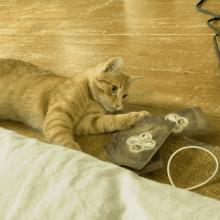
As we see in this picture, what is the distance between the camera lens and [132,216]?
31 cm

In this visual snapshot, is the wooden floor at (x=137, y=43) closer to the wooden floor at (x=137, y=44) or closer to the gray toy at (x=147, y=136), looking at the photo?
the wooden floor at (x=137, y=44)

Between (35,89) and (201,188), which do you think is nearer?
(201,188)

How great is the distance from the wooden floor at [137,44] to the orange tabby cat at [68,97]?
0.08 meters

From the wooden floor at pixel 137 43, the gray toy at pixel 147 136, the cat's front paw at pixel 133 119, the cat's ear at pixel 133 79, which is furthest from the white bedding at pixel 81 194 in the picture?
the cat's ear at pixel 133 79

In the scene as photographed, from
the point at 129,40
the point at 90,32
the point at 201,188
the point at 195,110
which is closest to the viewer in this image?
the point at 201,188

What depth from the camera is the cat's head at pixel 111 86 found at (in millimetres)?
1245

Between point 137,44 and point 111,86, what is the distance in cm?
71

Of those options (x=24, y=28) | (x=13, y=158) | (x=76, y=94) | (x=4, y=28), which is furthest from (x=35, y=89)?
(x=4, y=28)

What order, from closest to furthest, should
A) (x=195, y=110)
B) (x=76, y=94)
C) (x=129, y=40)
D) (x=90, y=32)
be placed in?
(x=195, y=110) → (x=76, y=94) → (x=129, y=40) → (x=90, y=32)

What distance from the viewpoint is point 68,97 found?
1.18 meters

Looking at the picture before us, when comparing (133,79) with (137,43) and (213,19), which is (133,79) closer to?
(137,43)

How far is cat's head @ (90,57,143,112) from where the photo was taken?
125 centimetres

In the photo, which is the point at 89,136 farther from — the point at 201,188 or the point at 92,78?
the point at 201,188

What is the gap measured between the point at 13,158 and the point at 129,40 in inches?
65.9
